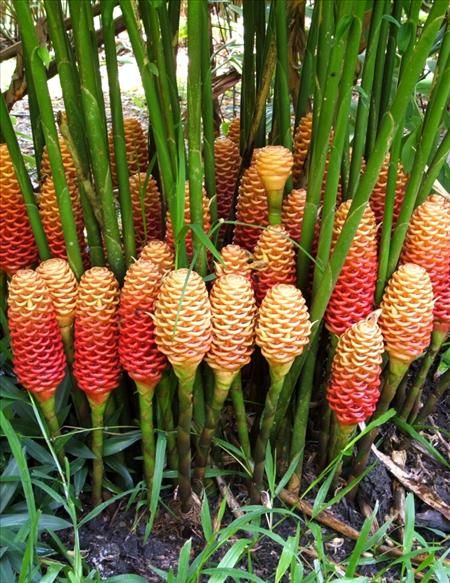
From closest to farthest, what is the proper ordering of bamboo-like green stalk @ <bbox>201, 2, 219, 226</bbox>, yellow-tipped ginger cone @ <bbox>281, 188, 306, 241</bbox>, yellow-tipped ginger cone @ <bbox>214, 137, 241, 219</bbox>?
1. bamboo-like green stalk @ <bbox>201, 2, 219, 226</bbox>
2. yellow-tipped ginger cone @ <bbox>281, 188, 306, 241</bbox>
3. yellow-tipped ginger cone @ <bbox>214, 137, 241, 219</bbox>

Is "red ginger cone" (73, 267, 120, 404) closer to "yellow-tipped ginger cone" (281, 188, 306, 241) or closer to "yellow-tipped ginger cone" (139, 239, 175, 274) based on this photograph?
"yellow-tipped ginger cone" (139, 239, 175, 274)

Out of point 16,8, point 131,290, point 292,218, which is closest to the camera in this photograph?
point 16,8

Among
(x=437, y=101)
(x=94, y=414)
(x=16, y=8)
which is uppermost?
(x=16, y=8)

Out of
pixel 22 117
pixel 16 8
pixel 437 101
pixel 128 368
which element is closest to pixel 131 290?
pixel 128 368

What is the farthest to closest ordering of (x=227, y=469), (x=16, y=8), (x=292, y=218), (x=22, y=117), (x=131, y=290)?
(x=22, y=117), (x=227, y=469), (x=292, y=218), (x=131, y=290), (x=16, y=8)

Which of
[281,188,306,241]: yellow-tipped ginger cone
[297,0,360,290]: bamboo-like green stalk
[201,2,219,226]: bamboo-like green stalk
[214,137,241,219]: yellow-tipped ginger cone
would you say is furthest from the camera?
[214,137,241,219]: yellow-tipped ginger cone

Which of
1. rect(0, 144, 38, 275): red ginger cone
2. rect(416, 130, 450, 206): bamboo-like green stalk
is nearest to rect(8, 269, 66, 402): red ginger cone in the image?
rect(0, 144, 38, 275): red ginger cone

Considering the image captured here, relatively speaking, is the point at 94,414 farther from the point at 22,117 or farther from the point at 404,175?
the point at 22,117
